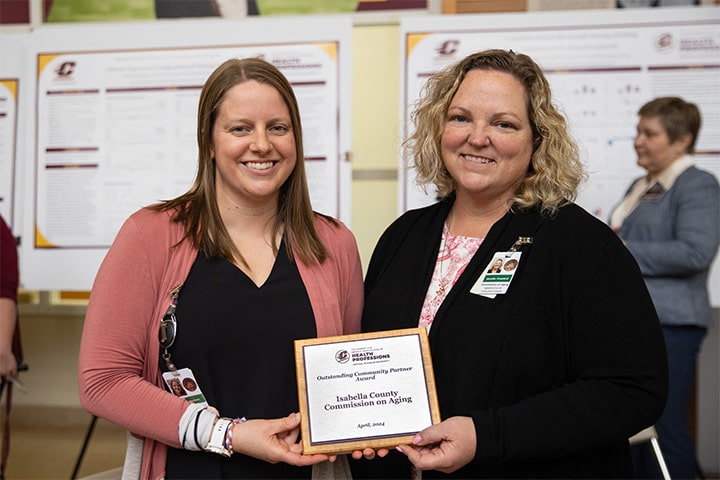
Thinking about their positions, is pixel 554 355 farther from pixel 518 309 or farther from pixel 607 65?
pixel 607 65

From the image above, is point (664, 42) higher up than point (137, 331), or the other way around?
point (664, 42)

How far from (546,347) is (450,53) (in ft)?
8.51

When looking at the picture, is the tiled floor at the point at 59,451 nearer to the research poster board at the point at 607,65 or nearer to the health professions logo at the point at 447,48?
the research poster board at the point at 607,65

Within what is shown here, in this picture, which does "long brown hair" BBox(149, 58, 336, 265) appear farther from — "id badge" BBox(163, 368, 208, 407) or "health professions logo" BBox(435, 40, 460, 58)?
"health professions logo" BBox(435, 40, 460, 58)

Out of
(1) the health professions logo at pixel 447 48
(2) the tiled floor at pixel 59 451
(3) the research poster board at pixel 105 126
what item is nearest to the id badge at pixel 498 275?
(1) the health professions logo at pixel 447 48

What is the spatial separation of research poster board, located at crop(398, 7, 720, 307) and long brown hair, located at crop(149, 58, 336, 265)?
6.08 ft

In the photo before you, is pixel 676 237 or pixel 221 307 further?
pixel 676 237

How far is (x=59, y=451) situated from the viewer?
5348 millimetres

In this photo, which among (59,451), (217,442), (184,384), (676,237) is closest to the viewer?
(217,442)

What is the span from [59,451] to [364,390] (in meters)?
4.36

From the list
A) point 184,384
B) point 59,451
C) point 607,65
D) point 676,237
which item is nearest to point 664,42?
point 607,65

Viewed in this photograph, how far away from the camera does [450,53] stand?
4.03 metres

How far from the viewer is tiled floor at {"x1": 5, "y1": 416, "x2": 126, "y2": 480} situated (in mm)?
4820

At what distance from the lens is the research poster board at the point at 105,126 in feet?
14.0
